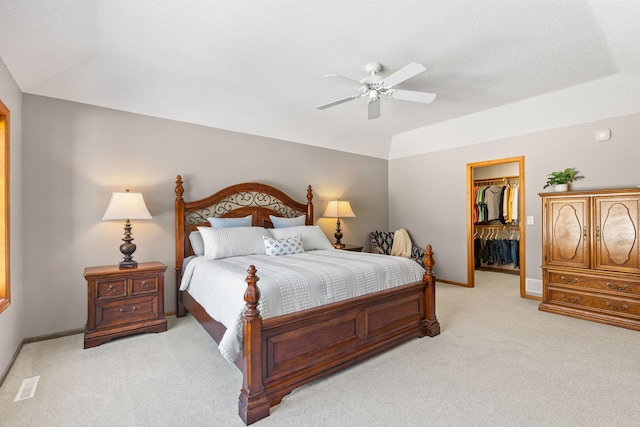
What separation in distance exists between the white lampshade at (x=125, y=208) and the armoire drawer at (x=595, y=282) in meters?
4.84

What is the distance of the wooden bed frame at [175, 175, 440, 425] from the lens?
193 cm

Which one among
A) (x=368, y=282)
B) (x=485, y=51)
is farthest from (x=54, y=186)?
(x=485, y=51)

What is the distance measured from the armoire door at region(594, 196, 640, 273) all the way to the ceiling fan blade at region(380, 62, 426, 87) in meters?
2.77

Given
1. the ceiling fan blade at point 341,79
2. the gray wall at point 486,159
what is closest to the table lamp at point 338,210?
the gray wall at point 486,159

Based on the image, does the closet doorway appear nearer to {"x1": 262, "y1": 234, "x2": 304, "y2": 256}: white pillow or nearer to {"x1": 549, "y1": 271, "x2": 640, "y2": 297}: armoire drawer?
{"x1": 549, "y1": 271, "x2": 640, "y2": 297}: armoire drawer

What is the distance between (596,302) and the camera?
3.53 m

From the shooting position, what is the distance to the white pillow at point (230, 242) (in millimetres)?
3373

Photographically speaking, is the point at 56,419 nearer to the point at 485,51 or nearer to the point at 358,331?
the point at 358,331

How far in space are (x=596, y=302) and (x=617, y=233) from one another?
811 millimetres

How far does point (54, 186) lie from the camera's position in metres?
3.14

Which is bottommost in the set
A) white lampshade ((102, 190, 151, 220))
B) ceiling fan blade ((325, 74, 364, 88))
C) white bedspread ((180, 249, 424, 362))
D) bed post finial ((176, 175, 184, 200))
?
white bedspread ((180, 249, 424, 362))

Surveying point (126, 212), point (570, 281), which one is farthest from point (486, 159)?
point (126, 212)

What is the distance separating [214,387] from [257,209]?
8.51 feet

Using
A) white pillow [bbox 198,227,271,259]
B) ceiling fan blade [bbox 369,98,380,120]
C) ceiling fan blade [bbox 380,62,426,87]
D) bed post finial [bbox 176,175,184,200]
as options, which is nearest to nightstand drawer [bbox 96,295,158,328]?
white pillow [bbox 198,227,271,259]
